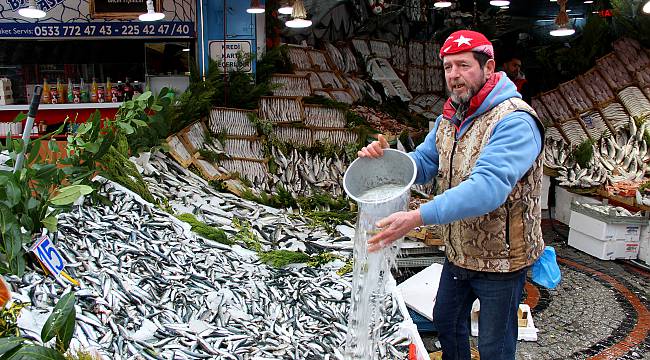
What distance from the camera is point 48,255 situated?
296 cm

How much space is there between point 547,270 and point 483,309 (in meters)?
0.32

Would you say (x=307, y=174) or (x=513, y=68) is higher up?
(x=513, y=68)

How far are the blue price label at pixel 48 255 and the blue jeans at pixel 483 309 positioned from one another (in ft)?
6.36

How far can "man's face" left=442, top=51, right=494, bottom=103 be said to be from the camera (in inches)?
84.1

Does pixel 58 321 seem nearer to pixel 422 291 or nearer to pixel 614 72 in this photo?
pixel 422 291

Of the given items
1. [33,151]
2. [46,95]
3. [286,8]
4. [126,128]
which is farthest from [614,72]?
[46,95]

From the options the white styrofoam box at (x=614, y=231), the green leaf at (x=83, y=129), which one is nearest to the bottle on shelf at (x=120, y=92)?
the green leaf at (x=83, y=129)

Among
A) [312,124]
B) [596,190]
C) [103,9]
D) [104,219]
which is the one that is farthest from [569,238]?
[103,9]

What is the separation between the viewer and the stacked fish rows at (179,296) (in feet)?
9.17

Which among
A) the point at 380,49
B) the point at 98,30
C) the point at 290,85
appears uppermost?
the point at 98,30

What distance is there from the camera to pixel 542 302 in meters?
4.84

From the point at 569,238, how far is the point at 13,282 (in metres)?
5.56

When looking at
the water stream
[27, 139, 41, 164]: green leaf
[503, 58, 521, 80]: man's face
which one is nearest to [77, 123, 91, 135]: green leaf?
[27, 139, 41, 164]: green leaf

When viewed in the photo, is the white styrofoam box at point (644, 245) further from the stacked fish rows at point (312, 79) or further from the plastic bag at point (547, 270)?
the stacked fish rows at point (312, 79)
